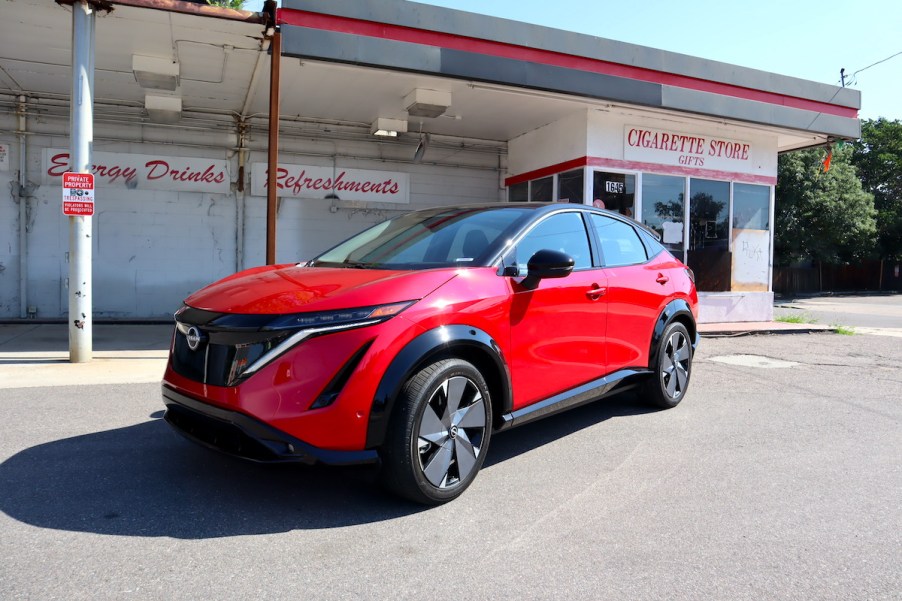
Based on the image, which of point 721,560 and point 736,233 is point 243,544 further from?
point 736,233

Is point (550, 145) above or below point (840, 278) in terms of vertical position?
above

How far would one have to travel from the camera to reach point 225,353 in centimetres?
316

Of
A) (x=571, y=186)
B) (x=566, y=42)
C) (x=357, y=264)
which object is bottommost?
(x=357, y=264)

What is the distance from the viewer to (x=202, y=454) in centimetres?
404

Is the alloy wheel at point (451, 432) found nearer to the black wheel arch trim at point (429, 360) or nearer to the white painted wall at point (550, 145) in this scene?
A: the black wheel arch trim at point (429, 360)

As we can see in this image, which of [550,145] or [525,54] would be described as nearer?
[525,54]

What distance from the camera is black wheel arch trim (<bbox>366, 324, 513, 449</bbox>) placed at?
3.09 meters

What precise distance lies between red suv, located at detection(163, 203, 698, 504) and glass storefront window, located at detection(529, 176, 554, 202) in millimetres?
7538

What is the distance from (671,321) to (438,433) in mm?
2951

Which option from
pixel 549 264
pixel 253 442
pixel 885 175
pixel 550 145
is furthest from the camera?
pixel 885 175

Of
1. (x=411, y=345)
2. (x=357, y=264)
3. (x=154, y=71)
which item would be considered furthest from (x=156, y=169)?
(x=411, y=345)

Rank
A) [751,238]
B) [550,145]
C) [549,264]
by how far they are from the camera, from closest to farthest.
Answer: [549,264] → [550,145] → [751,238]

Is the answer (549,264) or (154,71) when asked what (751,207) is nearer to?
(549,264)

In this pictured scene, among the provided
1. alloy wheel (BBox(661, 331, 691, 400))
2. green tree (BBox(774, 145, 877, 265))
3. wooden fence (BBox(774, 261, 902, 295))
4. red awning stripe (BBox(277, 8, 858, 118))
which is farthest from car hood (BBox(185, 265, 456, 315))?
wooden fence (BBox(774, 261, 902, 295))
